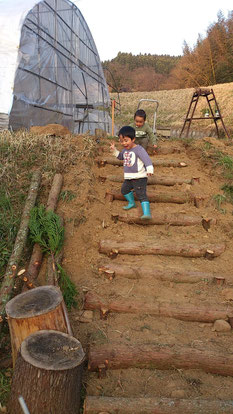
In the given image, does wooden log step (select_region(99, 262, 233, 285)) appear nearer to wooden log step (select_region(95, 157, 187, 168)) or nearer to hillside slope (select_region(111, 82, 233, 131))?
wooden log step (select_region(95, 157, 187, 168))

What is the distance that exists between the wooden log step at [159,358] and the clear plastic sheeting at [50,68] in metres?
6.99

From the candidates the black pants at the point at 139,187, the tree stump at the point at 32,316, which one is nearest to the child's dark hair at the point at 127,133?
the black pants at the point at 139,187

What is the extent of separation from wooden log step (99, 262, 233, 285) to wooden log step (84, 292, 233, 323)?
0.43 m

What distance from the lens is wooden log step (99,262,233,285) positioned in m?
3.56

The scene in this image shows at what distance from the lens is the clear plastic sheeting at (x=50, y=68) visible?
27.4 ft

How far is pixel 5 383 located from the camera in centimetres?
242

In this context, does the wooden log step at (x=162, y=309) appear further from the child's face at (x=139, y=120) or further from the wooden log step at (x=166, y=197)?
the child's face at (x=139, y=120)

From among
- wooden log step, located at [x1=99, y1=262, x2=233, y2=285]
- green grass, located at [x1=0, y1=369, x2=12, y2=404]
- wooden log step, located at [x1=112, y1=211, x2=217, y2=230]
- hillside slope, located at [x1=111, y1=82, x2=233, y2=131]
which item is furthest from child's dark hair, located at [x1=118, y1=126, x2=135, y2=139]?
hillside slope, located at [x1=111, y1=82, x2=233, y2=131]

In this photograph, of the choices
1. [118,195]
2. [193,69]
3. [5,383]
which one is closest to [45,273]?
[5,383]

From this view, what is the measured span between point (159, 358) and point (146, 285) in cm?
101

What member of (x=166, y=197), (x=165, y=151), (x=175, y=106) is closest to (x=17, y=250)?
(x=166, y=197)

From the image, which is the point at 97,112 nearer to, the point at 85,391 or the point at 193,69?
the point at 85,391

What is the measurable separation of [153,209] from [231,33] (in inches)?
1394

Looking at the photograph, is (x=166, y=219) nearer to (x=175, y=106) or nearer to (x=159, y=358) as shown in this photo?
(x=159, y=358)
